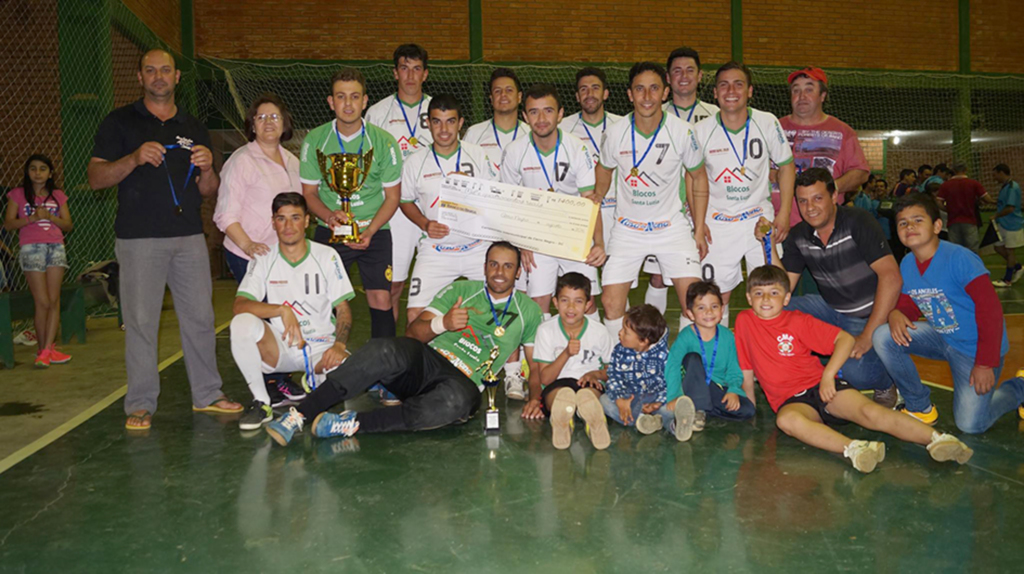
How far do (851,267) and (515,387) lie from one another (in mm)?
2284

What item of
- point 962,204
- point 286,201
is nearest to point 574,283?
point 286,201

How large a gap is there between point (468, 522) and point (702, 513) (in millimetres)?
950

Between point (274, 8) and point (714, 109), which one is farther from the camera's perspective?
point (274, 8)

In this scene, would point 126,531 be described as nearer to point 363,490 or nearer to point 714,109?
point 363,490

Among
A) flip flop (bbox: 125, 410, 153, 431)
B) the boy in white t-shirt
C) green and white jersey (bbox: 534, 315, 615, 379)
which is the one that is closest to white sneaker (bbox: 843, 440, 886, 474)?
the boy in white t-shirt

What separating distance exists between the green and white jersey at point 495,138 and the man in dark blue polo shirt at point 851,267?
212cm

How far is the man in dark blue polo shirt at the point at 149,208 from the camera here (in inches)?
178

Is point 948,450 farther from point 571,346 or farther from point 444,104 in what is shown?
point 444,104

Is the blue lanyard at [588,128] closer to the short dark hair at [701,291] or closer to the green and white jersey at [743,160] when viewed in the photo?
the green and white jersey at [743,160]

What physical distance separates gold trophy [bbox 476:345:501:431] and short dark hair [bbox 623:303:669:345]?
85 cm

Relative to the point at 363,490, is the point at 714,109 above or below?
above

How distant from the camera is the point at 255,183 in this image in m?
5.08

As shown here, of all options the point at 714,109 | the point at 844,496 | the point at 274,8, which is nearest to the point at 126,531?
the point at 844,496

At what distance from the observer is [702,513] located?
309cm
